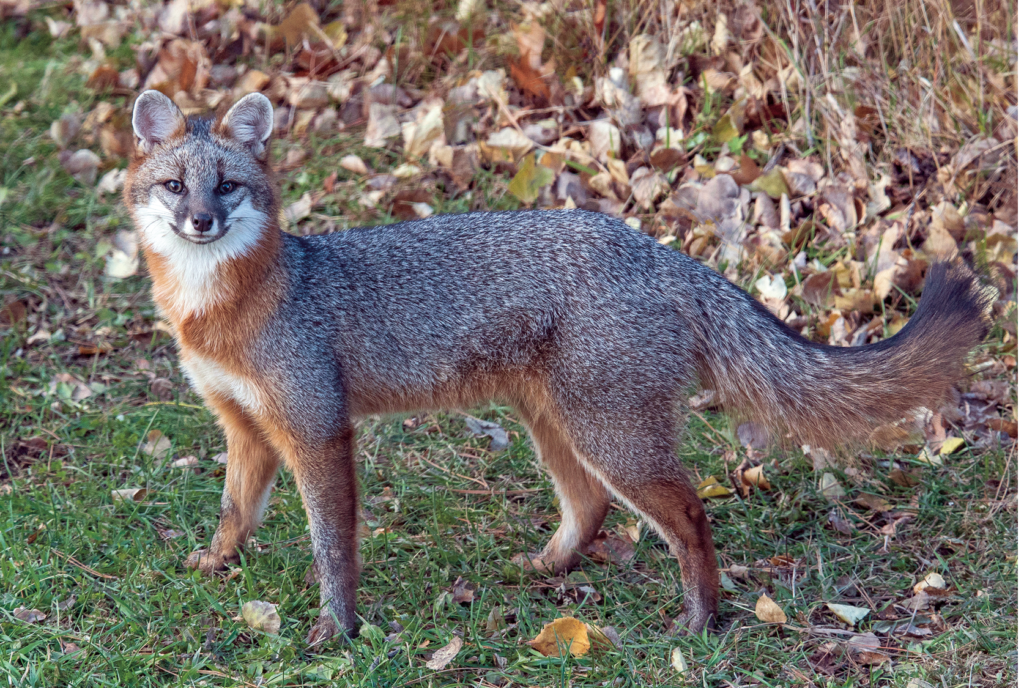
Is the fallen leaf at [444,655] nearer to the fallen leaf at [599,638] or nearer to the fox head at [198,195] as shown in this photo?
the fallen leaf at [599,638]

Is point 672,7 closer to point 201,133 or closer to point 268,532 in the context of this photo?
point 201,133

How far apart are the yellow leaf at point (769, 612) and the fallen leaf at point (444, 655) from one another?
1233mm

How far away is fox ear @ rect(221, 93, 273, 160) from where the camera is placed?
13.5ft

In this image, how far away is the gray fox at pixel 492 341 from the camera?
3939 millimetres

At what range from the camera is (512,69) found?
22.8ft

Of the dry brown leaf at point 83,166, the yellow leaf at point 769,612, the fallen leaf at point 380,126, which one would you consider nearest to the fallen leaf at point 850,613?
the yellow leaf at point 769,612

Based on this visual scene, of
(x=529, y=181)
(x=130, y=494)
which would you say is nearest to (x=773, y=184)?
(x=529, y=181)

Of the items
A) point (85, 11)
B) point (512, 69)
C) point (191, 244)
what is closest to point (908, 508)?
point (191, 244)

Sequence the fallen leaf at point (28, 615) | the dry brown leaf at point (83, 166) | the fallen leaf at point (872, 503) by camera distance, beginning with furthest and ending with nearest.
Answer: the dry brown leaf at point (83, 166)
the fallen leaf at point (872, 503)
the fallen leaf at point (28, 615)

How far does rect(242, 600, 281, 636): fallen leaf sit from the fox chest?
31.3 inches

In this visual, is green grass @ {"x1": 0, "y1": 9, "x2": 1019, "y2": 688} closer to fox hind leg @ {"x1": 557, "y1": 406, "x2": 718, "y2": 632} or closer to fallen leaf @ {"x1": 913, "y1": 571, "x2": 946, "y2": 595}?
fallen leaf @ {"x1": 913, "y1": 571, "x2": 946, "y2": 595}

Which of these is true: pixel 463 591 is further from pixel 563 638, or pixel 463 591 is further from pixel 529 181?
pixel 529 181

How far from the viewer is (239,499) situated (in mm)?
4480

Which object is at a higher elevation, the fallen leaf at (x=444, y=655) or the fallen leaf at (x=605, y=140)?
Result: the fallen leaf at (x=605, y=140)
